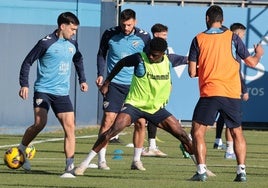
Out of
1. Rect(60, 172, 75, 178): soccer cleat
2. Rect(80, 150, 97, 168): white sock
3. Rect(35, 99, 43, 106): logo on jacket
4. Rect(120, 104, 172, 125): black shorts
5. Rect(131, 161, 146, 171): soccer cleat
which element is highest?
Rect(35, 99, 43, 106): logo on jacket

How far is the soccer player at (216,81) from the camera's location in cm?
1534

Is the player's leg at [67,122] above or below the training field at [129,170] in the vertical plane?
above

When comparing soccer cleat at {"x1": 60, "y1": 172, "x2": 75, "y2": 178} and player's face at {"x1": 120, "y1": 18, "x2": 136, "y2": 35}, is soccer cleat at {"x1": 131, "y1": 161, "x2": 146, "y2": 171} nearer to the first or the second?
soccer cleat at {"x1": 60, "y1": 172, "x2": 75, "y2": 178}

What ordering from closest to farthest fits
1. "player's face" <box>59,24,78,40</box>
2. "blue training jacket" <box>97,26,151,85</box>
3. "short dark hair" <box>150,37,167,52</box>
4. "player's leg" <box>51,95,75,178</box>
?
1. "short dark hair" <box>150,37,167,52</box>
2. "player's leg" <box>51,95,75,178</box>
3. "player's face" <box>59,24,78,40</box>
4. "blue training jacket" <box>97,26,151,85</box>

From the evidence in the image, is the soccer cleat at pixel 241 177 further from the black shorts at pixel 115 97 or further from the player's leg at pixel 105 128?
the black shorts at pixel 115 97

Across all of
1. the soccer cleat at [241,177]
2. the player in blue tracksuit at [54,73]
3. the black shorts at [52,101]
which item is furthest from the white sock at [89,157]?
the soccer cleat at [241,177]

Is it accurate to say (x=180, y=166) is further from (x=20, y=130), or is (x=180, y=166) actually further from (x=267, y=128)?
(x=267, y=128)

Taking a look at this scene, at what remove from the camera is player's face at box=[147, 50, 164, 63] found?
15625mm

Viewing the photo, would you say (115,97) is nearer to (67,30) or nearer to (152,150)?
(67,30)

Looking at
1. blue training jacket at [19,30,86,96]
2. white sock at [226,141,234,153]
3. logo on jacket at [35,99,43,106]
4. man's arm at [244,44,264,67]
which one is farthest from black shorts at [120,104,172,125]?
white sock at [226,141,234,153]

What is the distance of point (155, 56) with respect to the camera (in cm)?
1570

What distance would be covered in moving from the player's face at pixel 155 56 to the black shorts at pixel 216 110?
88 centimetres

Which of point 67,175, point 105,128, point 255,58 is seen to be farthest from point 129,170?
point 255,58

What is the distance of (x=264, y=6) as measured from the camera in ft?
101
